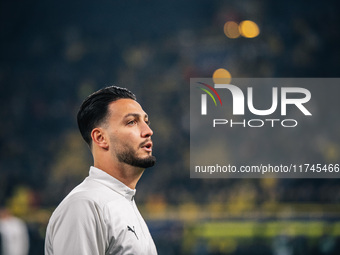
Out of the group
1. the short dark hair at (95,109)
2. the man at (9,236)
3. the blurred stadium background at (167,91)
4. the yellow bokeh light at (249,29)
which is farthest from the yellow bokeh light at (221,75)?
the short dark hair at (95,109)

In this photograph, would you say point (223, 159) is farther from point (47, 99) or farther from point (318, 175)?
point (47, 99)

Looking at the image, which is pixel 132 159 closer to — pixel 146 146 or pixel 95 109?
pixel 146 146

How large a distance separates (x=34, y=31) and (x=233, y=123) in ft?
22.0

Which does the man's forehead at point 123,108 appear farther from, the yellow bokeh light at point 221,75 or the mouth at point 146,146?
the yellow bokeh light at point 221,75

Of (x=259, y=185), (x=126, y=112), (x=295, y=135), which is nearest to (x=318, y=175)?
(x=295, y=135)

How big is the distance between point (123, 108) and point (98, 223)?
388 millimetres

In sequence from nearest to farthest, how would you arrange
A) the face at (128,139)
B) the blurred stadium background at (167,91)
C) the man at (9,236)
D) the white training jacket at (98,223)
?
the white training jacket at (98,223), the face at (128,139), the man at (9,236), the blurred stadium background at (167,91)

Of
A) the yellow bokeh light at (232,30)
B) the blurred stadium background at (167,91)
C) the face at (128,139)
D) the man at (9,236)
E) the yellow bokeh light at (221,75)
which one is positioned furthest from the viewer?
the yellow bokeh light at (232,30)

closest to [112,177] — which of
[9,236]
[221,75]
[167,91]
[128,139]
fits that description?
[128,139]

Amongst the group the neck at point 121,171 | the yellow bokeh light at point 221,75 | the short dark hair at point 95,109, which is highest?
the yellow bokeh light at point 221,75

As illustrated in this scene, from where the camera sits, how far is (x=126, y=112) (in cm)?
152

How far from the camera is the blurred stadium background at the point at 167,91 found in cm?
970

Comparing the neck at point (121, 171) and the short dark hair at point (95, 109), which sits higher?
the short dark hair at point (95, 109)

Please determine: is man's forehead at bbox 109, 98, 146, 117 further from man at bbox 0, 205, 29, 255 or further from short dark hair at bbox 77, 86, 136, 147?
man at bbox 0, 205, 29, 255
